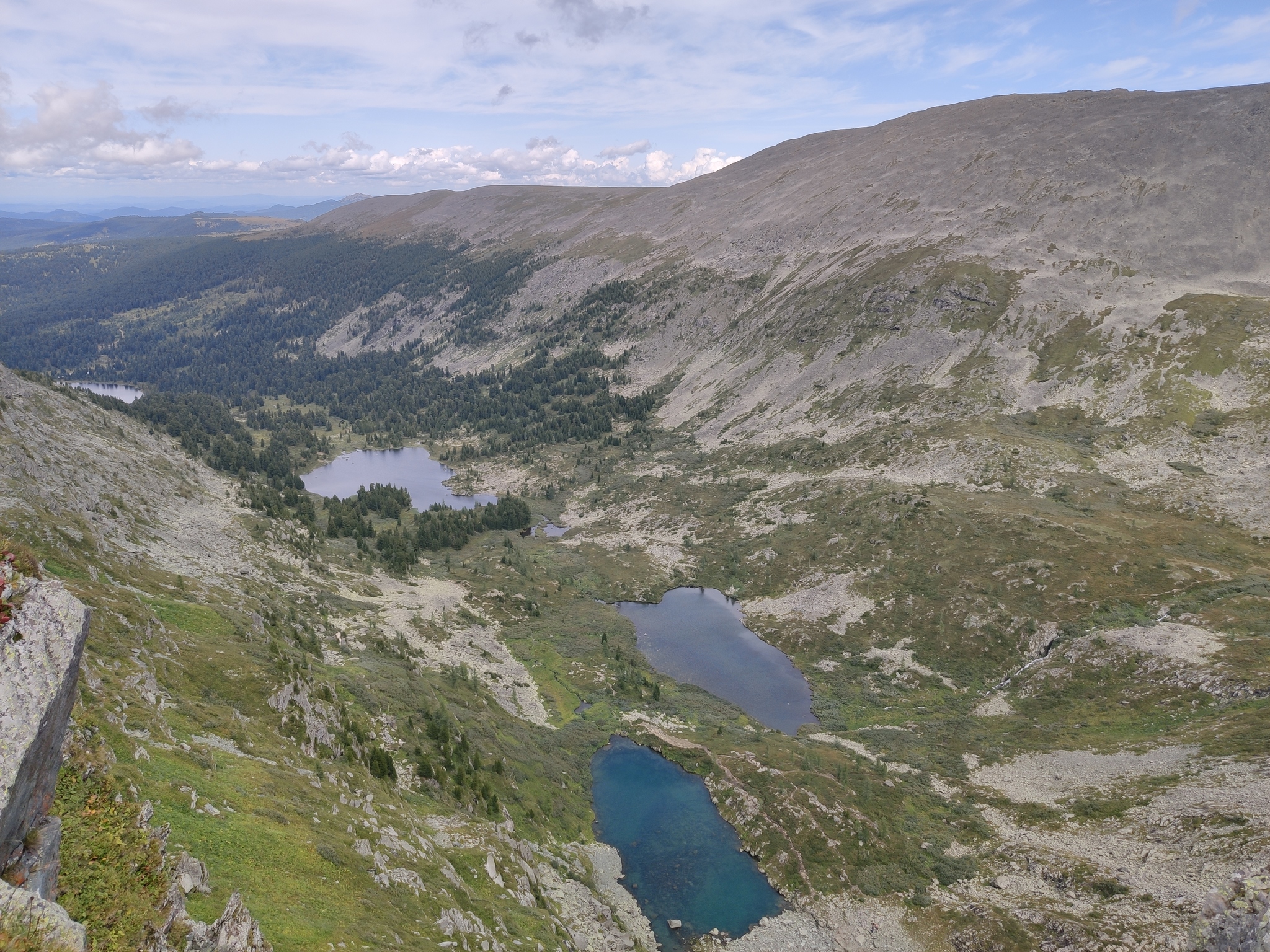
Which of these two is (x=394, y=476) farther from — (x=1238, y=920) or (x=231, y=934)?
(x=1238, y=920)

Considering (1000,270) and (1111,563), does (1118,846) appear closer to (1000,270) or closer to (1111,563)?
(1111,563)

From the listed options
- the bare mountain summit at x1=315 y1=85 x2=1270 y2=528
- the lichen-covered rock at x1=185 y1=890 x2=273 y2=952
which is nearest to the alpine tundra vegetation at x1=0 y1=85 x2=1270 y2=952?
the lichen-covered rock at x1=185 y1=890 x2=273 y2=952

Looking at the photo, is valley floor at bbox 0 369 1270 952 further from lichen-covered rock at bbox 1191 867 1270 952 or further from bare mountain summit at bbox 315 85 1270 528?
bare mountain summit at bbox 315 85 1270 528

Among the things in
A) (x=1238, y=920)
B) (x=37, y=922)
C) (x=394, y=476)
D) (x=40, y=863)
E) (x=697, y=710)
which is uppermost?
(x=37, y=922)

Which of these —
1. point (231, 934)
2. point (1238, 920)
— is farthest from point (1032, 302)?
point (231, 934)

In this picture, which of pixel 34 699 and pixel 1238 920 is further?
pixel 1238 920
